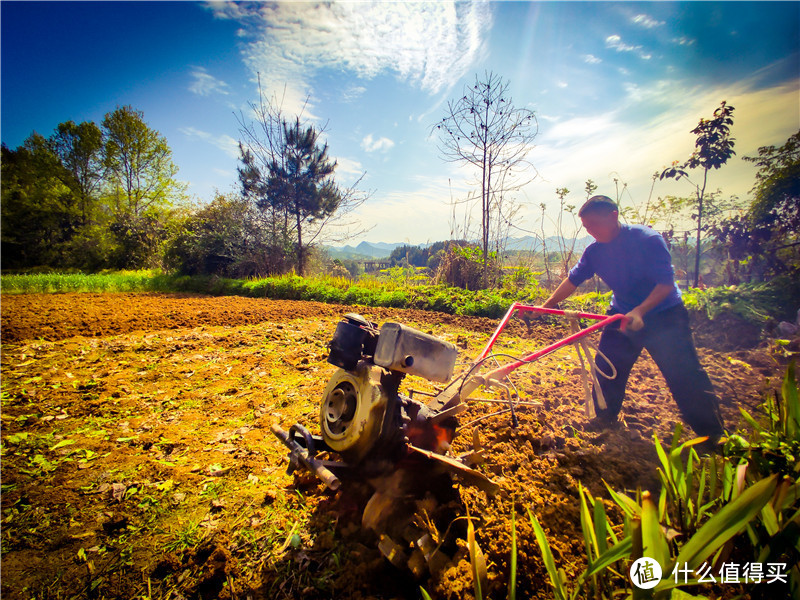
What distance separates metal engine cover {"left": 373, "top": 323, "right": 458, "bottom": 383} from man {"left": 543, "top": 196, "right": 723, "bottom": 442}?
169 centimetres

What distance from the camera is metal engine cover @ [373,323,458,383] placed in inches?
60.1

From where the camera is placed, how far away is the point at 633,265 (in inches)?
104

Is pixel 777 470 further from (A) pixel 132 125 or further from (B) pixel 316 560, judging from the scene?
(A) pixel 132 125

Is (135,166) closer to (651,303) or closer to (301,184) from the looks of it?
(301,184)

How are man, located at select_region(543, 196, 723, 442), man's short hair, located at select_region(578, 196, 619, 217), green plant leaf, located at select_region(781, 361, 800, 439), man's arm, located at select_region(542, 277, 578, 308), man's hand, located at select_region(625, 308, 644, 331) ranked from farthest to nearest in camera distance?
1. man's arm, located at select_region(542, 277, 578, 308)
2. man's short hair, located at select_region(578, 196, 619, 217)
3. man, located at select_region(543, 196, 723, 442)
4. man's hand, located at select_region(625, 308, 644, 331)
5. green plant leaf, located at select_region(781, 361, 800, 439)

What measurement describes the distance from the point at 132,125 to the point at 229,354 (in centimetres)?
3079

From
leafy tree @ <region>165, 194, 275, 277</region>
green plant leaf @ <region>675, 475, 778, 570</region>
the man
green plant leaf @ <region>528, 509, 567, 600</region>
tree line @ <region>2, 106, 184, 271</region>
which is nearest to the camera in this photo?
green plant leaf @ <region>675, 475, 778, 570</region>

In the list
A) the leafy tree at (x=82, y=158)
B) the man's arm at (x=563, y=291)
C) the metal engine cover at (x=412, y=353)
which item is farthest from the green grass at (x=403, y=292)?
the leafy tree at (x=82, y=158)

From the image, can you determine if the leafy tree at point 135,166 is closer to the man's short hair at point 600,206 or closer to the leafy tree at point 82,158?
the leafy tree at point 82,158

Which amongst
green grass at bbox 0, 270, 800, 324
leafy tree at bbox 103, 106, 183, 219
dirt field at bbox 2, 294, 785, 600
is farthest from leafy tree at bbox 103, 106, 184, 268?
dirt field at bbox 2, 294, 785, 600

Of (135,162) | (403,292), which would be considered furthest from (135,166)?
(403,292)

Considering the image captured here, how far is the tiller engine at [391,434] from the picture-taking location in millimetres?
1521

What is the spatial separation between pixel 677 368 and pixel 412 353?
246 cm

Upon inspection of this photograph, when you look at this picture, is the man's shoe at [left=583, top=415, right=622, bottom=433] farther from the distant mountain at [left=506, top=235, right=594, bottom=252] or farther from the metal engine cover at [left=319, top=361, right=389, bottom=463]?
the distant mountain at [left=506, top=235, right=594, bottom=252]
